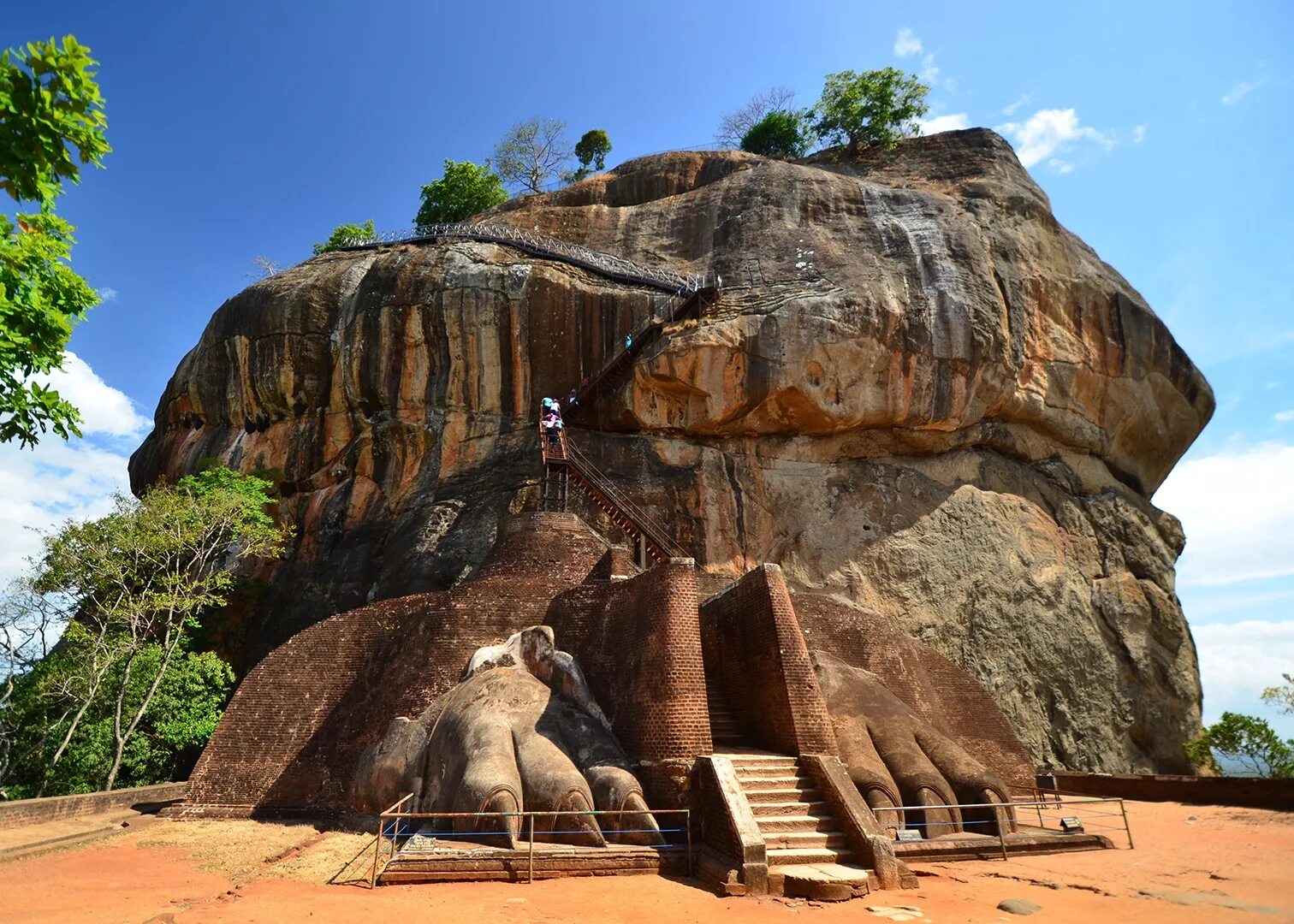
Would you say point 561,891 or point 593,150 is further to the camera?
point 593,150

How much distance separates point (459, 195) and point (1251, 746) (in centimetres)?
3478

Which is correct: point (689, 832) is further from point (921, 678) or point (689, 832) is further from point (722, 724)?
point (921, 678)

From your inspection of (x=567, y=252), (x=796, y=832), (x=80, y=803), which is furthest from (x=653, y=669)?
(x=567, y=252)

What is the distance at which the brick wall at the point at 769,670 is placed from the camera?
9320 millimetres

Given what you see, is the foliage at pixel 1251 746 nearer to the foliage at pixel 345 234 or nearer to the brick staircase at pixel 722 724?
the brick staircase at pixel 722 724

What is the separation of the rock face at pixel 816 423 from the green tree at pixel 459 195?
1107 centimetres

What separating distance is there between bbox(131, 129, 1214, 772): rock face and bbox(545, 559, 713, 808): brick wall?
9.27m

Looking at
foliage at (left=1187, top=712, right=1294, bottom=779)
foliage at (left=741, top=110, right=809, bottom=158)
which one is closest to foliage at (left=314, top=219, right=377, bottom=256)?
foliage at (left=741, top=110, right=809, bottom=158)

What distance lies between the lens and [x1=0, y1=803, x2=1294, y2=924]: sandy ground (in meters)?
6.34

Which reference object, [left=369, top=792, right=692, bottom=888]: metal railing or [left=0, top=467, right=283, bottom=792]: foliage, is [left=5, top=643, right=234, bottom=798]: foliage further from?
[left=369, top=792, right=692, bottom=888]: metal railing

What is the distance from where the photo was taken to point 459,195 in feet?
119

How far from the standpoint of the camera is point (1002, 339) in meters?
22.7

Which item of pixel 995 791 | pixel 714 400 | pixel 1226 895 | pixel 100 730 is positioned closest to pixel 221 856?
pixel 100 730

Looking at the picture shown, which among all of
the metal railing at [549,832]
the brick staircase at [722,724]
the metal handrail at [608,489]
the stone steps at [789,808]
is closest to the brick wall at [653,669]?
the metal railing at [549,832]
